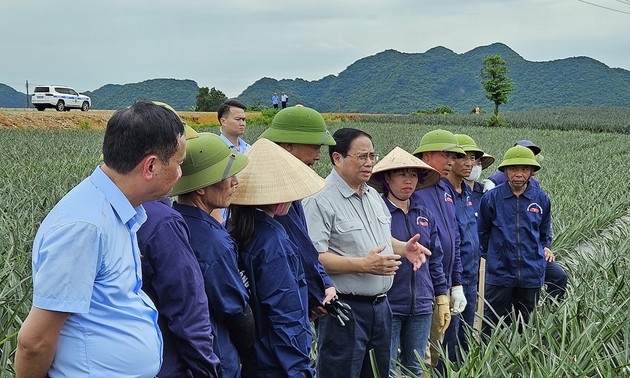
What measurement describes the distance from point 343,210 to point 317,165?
32.4ft

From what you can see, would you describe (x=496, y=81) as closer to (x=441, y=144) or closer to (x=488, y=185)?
(x=488, y=185)

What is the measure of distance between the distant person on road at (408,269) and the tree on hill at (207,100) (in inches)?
1785

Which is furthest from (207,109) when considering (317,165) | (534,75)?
(534,75)

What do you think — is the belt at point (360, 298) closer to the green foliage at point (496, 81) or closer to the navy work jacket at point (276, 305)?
the navy work jacket at point (276, 305)

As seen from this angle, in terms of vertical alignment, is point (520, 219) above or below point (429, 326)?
above

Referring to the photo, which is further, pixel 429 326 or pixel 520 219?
pixel 520 219

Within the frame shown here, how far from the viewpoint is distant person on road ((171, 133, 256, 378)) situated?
2.28 metres

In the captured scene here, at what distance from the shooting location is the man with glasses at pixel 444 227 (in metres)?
3.90

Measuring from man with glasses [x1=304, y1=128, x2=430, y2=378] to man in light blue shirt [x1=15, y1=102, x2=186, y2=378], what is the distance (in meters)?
1.45

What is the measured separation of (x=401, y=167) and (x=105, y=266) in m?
2.23

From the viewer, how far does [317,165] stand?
519 inches

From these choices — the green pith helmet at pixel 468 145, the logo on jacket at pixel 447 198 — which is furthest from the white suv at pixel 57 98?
the logo on jacket at pixel 447 198

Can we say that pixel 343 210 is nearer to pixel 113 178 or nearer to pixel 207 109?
pixel 113 178

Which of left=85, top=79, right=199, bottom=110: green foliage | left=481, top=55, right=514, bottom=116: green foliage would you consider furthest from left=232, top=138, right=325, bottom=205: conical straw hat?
left=85, top=79, right=199, bottom=110: green foliage
